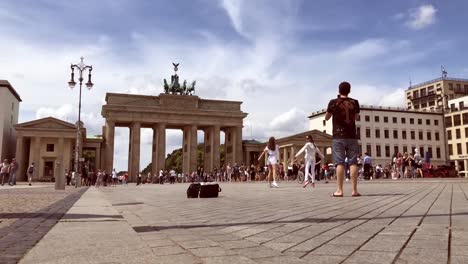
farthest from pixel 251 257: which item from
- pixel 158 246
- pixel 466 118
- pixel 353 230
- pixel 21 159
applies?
pixel 466 118

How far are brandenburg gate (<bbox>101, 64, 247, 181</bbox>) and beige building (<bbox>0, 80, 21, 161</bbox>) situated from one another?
51.1ft

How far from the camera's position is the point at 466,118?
87.1 metres

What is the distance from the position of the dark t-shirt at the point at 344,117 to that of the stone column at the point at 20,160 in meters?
61.6

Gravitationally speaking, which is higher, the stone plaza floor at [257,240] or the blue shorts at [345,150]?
the blue shorts at [345,150]

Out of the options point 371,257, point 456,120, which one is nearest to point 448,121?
point 456,120

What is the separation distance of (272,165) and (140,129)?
60015 millimetres

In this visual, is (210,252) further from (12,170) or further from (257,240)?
(12,170)

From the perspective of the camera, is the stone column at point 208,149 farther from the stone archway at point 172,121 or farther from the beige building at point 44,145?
the beige building at point 44,145

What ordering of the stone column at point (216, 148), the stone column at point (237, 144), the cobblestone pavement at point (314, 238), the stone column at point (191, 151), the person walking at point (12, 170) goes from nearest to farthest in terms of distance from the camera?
the cobblestone pavement at point (314, 238) < the person walking at point (12, 170) < the stone column at point (191, 151) < the stone column at point (216, 148) < the stone column at point (237, 144)

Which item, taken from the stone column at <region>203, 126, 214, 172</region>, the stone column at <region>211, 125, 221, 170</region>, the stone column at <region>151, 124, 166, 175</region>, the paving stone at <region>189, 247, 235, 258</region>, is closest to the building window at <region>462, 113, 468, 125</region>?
the stone column at <region>211, 125, 221, 170</region>

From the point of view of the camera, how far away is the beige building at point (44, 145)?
64375 millimetres

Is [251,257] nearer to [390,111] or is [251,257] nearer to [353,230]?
[353,230]

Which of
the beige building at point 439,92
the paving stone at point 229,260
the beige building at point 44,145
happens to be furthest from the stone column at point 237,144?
the paving stone at point 229,260

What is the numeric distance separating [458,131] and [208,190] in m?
93.1
